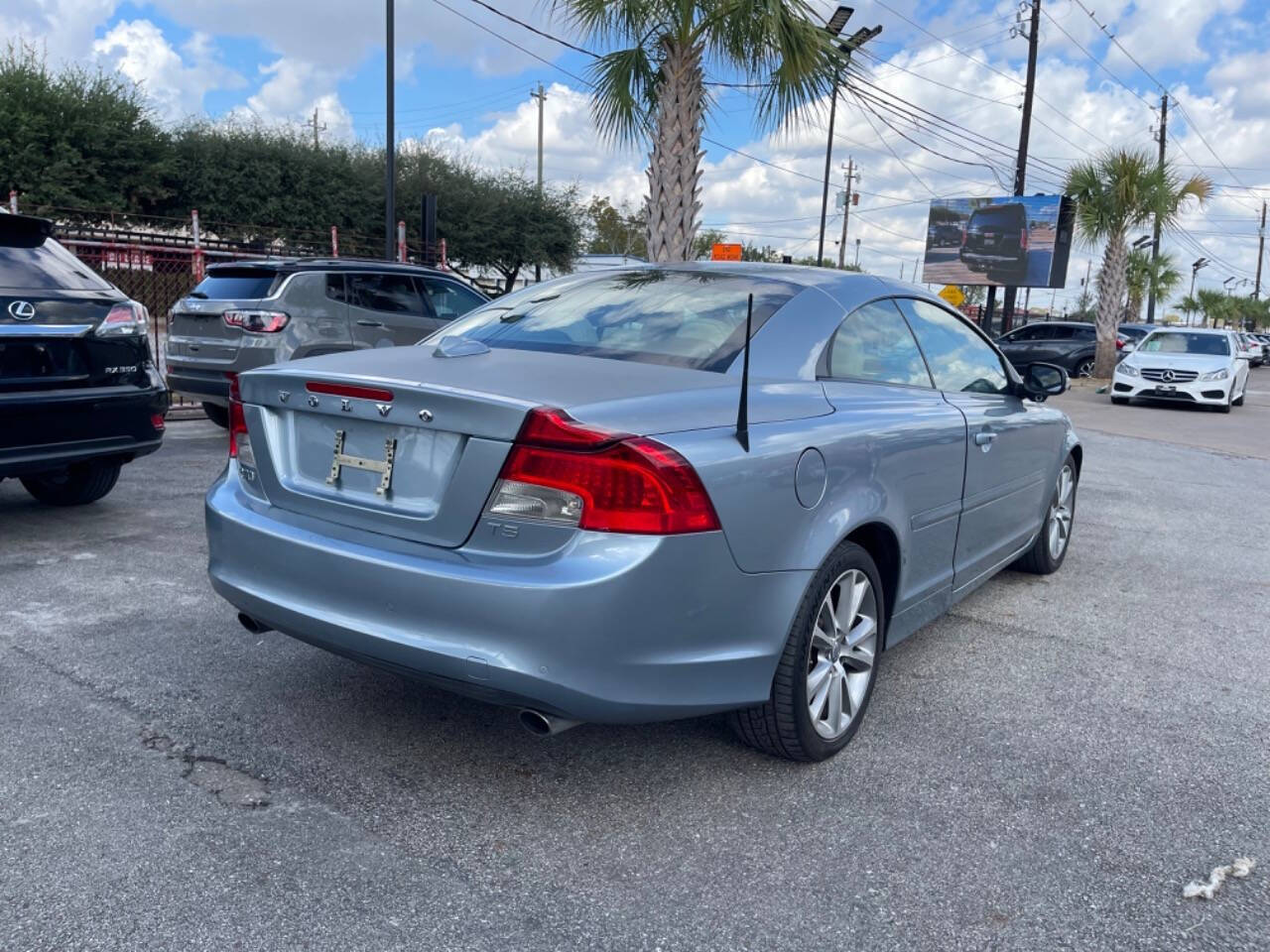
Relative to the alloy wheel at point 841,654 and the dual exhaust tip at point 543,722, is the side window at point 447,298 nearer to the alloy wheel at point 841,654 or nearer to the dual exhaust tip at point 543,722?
the alloy wheel at point 841,654

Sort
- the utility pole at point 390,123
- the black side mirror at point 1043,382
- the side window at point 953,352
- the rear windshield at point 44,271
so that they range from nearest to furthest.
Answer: the side window at point 953,352, the black side mirror at point 1043,382, the rear windshield at point 44,271, the utility pole at point 390,123

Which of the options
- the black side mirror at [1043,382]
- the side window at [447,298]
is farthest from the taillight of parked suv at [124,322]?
the black side mirror at [1043,382]

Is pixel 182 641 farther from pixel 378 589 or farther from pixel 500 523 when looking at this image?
pixel 500 523

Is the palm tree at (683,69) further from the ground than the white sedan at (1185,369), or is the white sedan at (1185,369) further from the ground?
the palm tree at (683,69)

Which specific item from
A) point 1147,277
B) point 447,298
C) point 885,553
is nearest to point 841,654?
point 885,553

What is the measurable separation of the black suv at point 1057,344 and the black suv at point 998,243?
5.66 ft

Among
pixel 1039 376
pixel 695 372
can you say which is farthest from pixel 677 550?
pixel 1039 376

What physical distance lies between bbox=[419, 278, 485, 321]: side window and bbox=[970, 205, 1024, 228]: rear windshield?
22309mm

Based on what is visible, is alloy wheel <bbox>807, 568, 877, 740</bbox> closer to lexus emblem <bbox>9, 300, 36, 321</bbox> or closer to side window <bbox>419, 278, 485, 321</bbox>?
lexus emblem <bbox>9, 300, 36, 321</bbox>

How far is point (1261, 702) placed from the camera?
12.9 feet

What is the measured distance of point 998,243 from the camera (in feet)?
95.9

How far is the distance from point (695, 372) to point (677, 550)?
2.33 ft

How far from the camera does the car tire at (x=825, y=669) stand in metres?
3.01

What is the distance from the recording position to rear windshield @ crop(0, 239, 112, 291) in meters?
5.09
